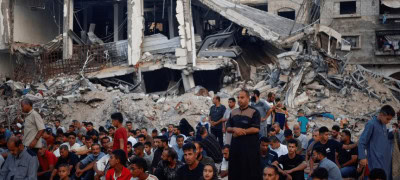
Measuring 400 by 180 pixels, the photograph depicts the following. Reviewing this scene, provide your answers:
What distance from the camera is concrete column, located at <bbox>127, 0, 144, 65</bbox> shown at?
23453mm

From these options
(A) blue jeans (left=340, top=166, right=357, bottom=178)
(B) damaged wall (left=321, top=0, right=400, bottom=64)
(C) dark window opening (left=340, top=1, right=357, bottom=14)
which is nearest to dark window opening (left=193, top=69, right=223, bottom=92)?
(B) damaged wall (left=321, top=0, right=400, bottom=64)

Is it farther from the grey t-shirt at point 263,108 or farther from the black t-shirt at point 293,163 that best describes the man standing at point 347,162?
the grey t-shirt at point 263,108

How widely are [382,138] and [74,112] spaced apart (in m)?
13.1

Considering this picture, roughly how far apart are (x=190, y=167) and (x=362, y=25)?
2954cm

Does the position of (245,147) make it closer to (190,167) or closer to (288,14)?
(190,167)

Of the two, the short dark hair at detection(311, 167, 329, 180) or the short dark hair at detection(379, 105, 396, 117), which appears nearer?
the short dark hair at detection(311, 167, 329, 180)

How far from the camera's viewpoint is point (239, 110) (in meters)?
7.57

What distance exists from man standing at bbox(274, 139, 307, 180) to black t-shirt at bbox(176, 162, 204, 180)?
4.91ft

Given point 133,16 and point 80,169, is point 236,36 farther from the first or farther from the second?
point 80,169

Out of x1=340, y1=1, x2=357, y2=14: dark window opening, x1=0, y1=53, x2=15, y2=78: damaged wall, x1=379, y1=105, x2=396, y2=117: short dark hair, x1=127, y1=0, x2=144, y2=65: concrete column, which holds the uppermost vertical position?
x1=340, y1=1, x2=357, y2=14: dark window opening

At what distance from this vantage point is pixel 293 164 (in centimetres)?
862

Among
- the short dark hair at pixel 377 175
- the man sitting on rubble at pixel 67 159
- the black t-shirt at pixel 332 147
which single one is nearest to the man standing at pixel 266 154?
the black t-shirt at pixel 332 147

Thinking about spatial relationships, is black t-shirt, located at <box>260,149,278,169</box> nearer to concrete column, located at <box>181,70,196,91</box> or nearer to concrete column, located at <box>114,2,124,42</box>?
concrete column, located at <box>181,70,196,91</box>

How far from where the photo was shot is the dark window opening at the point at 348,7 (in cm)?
3515
